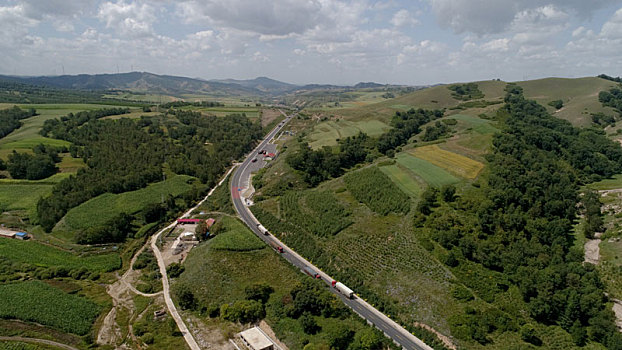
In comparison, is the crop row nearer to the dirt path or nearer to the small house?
the dirt path

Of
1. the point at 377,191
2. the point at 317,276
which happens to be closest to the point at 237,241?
the point at 317,276

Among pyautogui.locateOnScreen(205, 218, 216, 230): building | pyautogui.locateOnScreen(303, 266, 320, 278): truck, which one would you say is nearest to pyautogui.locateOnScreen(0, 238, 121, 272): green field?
pyautogui.locateOnScreen(205, 218, 216, 230): building

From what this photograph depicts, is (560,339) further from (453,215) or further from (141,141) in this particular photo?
(141,141)

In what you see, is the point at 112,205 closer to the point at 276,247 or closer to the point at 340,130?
the point at 276,247

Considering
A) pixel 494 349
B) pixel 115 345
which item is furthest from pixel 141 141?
pixel 494 349

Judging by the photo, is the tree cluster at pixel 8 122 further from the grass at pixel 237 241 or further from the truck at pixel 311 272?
the truck at pixel 311 272

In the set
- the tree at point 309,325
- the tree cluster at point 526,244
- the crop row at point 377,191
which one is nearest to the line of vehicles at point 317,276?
the tree at point 309,325
